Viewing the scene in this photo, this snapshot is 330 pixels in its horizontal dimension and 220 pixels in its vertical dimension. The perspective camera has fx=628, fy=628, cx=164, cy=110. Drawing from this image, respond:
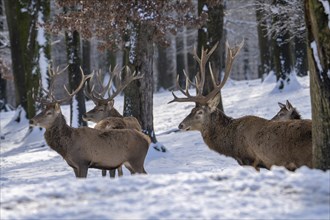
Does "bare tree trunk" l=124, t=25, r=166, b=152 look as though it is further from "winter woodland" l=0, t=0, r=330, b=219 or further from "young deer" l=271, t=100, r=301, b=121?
"young deer" l=271, t=100, r=301, b=121

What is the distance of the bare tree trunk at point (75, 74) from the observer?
690 inches

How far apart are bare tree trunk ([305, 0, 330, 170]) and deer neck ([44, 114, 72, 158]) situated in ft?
14.7

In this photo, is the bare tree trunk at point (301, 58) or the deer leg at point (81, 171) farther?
the bare tree trunk at point (301, 58)

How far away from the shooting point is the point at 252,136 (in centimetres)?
888

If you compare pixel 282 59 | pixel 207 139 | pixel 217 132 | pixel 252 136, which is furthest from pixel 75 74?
pixel 252 136

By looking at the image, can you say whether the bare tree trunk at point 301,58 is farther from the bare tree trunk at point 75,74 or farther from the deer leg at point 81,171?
the deer leg at point 81,171

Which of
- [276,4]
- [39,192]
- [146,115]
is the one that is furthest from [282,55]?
[39,192]

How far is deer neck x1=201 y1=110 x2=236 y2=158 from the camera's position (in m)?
9.52

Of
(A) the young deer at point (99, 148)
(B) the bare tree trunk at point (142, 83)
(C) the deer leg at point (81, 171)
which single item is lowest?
(C) the deer leg at point (81, 171)

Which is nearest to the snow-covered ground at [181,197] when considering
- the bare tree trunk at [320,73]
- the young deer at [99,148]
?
the bare tree trunk at [320,73]

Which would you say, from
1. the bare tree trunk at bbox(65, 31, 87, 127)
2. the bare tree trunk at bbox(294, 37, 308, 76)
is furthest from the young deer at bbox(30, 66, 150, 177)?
the bare tree trunk at bbox(294, 37, 308, 76)

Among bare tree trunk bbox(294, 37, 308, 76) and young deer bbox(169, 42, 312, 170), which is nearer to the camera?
young deer bbox(169, 42, 312, 170)

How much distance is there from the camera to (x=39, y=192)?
15.8ft

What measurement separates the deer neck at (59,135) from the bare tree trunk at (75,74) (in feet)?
24.3
